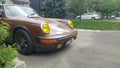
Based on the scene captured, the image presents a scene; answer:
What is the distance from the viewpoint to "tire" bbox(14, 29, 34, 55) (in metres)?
4.57

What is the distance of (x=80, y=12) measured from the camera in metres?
17.0

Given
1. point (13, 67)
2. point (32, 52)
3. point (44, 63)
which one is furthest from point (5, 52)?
point (32, 52)

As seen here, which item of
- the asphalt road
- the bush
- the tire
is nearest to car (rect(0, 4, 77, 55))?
the tire

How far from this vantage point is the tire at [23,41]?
180 inches

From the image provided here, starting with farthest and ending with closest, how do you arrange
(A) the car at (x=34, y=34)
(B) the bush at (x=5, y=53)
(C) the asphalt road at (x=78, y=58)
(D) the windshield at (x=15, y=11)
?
1. (D) the windshield at (x=15, y=11)
2. (A) the car at (x=34, y=34)
3. (C) the asphalt road at (x=78, y=58)
4. (B) the bush at (x=5, y=53)

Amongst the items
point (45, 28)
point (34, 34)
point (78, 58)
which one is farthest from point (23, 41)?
point (78, 58)

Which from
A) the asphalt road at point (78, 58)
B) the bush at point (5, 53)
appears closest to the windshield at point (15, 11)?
the asphalt road at point (78, 58)

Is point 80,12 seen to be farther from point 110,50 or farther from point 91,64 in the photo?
point 91,64

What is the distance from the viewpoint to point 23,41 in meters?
4.73

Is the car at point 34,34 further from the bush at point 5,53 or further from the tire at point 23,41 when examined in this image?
the bush at point 5,53

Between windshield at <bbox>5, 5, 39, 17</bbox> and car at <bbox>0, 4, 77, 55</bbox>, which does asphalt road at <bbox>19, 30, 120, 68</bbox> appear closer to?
car at <bbox>0, 4, 77, 55</bbox>

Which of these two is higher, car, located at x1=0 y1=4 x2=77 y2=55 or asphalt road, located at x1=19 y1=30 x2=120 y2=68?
car, located at x1=0 y1=4 x2=77 y2=55

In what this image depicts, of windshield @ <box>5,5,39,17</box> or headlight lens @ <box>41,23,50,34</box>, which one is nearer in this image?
headlight lens @ <box>41,23,50,34</box>

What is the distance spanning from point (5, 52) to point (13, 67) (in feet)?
1.14
